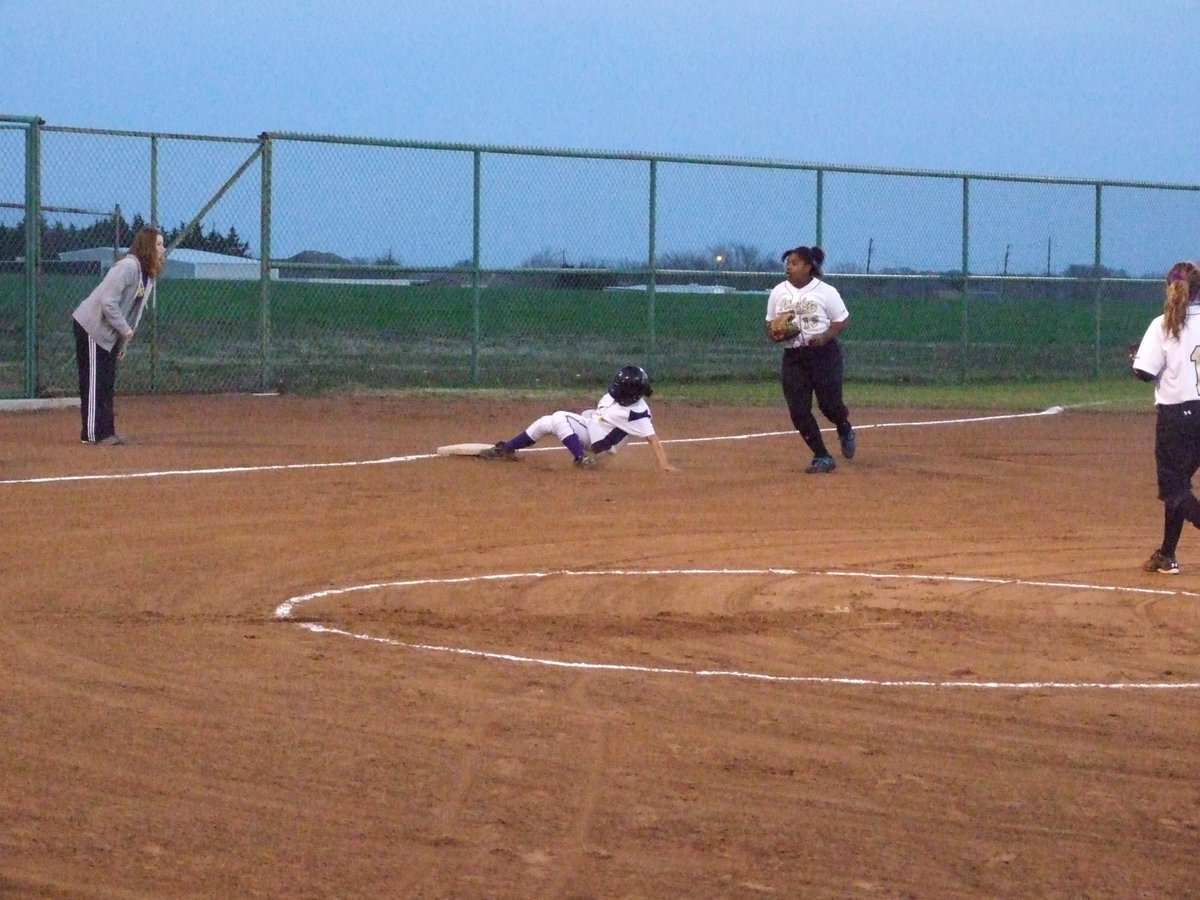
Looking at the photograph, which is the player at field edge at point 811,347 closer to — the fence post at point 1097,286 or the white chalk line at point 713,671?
the white chalk line at point 713,671

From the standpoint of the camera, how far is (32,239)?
1827cm

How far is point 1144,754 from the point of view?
5812 mm

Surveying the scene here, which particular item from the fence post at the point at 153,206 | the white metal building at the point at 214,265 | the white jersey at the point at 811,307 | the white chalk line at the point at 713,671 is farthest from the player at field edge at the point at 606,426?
the white metal building at the point at 214,265

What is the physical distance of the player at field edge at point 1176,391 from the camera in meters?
9.49

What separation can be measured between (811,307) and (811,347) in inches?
13.6

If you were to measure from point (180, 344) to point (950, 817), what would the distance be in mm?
19121

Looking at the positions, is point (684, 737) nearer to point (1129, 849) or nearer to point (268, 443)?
point (1129, 849)

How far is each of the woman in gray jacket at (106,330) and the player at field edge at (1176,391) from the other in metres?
8.57

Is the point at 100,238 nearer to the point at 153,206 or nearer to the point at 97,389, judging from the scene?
the point at 153,206

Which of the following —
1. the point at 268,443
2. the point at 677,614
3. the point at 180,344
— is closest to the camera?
the point at 677,614

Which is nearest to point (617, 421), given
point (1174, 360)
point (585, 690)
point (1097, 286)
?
point (1174, 360)

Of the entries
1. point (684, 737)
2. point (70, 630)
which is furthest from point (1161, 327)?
point (70, 630)

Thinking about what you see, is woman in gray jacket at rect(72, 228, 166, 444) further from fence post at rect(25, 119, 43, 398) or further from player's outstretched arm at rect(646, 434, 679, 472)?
player's outstretched arm at rect(646, 434, 679, 472)

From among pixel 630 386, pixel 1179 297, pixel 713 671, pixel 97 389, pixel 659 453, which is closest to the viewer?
pixel 713 671
